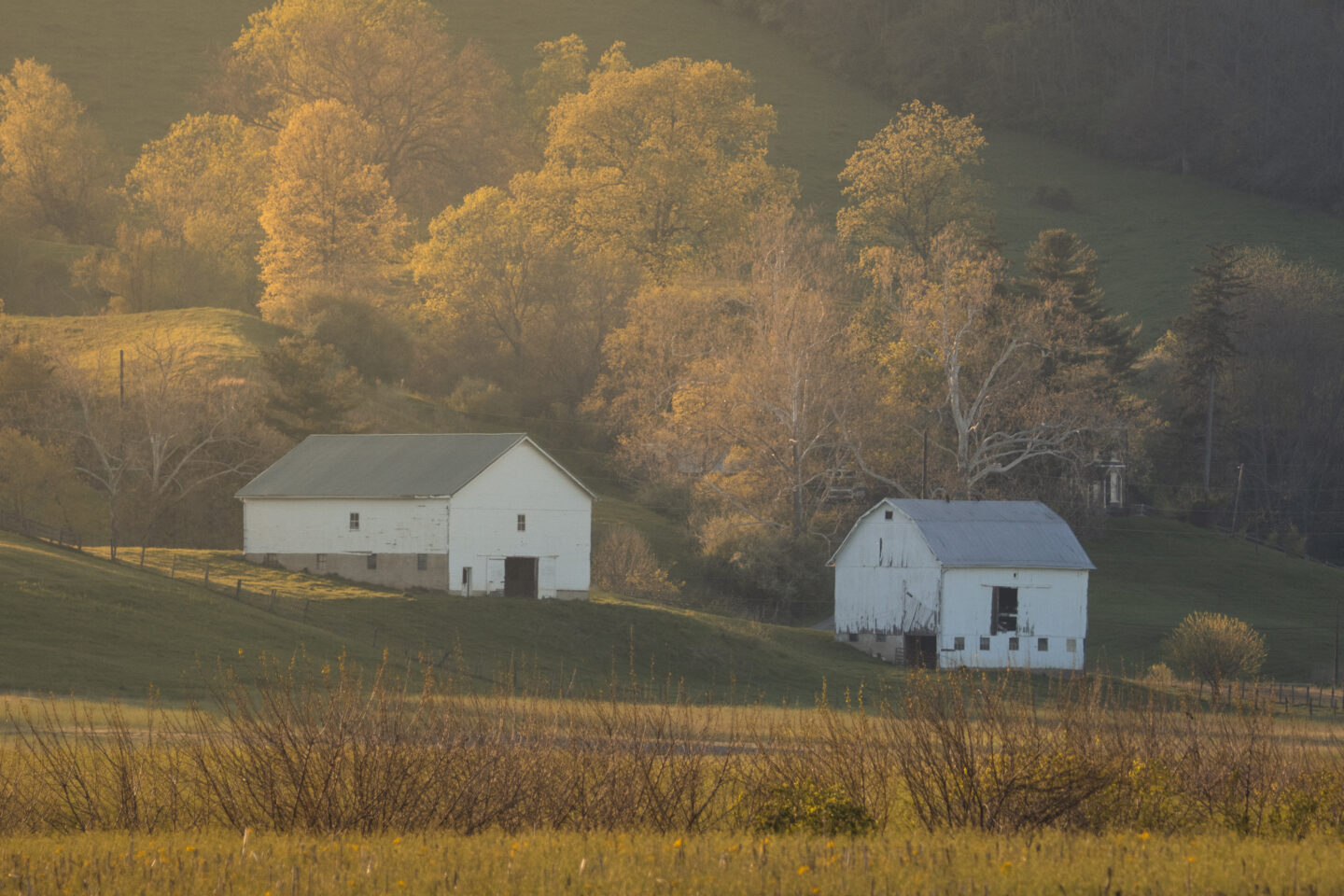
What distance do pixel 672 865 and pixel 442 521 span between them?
150ft

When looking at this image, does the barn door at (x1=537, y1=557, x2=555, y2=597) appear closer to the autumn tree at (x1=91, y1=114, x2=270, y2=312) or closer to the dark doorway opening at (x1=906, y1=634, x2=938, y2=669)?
the dark doorway opening at (x1=906, y1=634, x2=938, y2=669)

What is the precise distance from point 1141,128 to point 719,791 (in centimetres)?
14248

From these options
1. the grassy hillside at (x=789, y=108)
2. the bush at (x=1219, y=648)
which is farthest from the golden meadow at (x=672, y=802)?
the grassy hillside at (x=789, y=108)

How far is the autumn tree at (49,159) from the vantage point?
11138 centimetres

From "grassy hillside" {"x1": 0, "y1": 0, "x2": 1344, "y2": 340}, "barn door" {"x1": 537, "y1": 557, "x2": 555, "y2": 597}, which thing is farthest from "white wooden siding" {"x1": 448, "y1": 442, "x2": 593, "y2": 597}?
"grassy hillside" {"x1": 0, "y1": 0, "x2": 1344, "y2": 340}

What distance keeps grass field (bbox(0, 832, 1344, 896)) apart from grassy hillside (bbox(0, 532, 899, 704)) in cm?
1993

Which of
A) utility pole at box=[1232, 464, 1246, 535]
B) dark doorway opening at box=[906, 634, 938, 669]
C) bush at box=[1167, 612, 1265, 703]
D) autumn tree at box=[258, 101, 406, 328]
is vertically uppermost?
autumn tree at box=[258, 101, 406, 328]

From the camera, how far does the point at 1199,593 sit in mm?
77000

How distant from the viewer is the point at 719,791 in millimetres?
19656

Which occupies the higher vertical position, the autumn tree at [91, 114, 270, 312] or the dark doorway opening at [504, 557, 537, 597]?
the autumn tree at [91, 114, 270, 312]

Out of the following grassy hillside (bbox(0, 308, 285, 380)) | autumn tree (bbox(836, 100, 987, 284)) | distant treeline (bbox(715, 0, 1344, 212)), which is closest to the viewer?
grassy hillside (bbox(0, 308, 285, 380))

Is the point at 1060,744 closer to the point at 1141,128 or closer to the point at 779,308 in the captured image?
the point at 779,308

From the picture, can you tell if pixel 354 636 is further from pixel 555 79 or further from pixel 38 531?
pixel 555 79

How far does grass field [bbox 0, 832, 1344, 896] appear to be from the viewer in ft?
44.7
